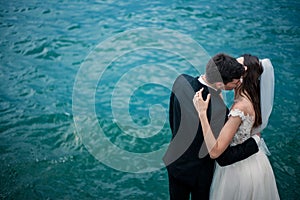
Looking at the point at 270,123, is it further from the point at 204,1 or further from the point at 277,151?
the point at 204,1

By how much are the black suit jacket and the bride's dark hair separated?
241 mm

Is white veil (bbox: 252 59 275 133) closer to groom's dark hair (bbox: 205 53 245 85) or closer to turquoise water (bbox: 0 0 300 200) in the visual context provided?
groom's dark hair (bbox: 205 53 245 85)

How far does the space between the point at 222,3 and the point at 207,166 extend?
6.39 meters

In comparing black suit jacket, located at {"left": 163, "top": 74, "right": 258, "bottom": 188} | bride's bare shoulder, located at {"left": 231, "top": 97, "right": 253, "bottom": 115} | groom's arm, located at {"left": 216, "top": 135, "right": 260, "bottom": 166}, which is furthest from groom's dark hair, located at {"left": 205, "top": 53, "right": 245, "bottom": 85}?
groom's arm, located at {"left": 216, "top": 135, "right": 260, "bottom": 166}

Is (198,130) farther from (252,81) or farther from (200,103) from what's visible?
(252,81)

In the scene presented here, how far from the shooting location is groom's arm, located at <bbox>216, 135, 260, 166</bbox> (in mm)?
2506

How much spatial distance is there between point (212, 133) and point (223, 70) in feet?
1.44

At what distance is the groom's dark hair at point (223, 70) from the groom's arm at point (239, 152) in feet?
1.78

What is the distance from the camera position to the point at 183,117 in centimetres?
248

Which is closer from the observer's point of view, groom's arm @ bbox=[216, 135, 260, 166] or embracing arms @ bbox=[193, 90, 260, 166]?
embracing arms @ bbox=[193, 90, 260, 166]

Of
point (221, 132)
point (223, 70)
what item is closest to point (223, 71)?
point (223, 70)

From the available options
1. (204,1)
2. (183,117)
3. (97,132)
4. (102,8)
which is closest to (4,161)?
(97,132)

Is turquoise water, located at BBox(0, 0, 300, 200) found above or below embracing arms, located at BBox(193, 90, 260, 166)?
below

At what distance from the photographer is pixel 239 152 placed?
2.55m
